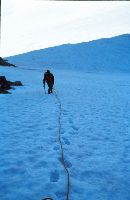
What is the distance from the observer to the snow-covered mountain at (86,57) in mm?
64656

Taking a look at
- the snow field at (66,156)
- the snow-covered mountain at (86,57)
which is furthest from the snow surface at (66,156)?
the snow-covered mountain at (86,57)

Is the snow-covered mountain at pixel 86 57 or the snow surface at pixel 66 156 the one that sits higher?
the snow-covered mountain at pixel 86 57

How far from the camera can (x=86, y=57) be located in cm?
7162

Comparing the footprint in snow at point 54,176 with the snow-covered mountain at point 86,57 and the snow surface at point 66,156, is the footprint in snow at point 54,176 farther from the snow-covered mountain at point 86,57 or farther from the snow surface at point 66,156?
the snow-covered mountain at point 86,57

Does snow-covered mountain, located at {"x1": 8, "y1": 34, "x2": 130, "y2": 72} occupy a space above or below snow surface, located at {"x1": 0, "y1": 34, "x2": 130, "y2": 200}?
above

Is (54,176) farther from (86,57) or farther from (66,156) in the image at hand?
(86,57)

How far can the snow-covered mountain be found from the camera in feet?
212

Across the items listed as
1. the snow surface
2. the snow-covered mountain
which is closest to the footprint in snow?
the snow surface

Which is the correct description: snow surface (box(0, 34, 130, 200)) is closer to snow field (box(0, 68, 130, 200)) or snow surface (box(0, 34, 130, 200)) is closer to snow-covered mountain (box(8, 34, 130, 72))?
snow field (box(0, 68, 130, 200))

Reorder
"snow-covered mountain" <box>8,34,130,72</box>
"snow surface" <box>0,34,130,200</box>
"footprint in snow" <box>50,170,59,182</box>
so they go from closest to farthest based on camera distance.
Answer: "snow surface" <box>0,34,130,200</box> < "footprint in snow" <box>50,170,59,182</box> < "snow-covered mountain" <box>8,34,130,72</box>

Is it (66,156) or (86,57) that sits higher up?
(86,57)

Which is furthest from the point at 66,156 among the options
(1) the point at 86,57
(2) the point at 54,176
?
(1) the point at 86,57

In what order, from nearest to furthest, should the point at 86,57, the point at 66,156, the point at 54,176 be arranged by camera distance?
the point at 54,176, the point at 66,156, the point at 86,57

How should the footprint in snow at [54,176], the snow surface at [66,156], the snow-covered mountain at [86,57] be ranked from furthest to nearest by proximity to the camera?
1. the snow-covered mountain at [86,57]
2. the footprint in snow at [54,176]
3. the snow surface at [66,156]
